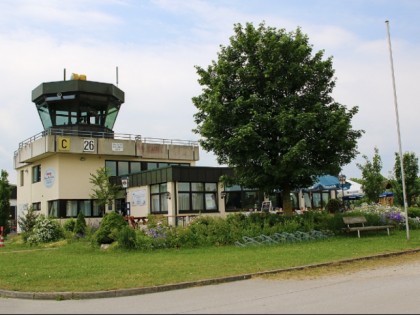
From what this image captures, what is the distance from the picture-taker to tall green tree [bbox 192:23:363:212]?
21578 millimetres

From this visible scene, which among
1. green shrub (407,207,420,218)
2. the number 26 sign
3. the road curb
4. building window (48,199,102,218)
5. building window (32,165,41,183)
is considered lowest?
the road curb

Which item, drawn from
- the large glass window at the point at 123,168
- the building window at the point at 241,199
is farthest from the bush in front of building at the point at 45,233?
the large glass window at the point at 123,168

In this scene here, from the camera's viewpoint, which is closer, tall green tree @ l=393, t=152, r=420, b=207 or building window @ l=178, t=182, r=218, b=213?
building window @ l=178, t=182, r=218, b=213

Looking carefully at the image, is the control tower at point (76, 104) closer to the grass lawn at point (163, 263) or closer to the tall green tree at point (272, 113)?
the tall green tree at point (272, 113)

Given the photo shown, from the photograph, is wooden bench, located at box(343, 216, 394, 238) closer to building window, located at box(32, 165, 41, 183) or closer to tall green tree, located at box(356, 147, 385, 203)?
tall green tree, located at box(356, 147, 385, 203)

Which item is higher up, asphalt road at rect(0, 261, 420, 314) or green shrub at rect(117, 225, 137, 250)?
green shrub at rect(117, 225, 137, 250)

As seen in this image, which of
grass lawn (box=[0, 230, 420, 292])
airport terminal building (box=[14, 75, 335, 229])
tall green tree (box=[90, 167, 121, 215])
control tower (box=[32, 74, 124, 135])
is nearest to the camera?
grass lawn (box=[0, 230, 420, 292])

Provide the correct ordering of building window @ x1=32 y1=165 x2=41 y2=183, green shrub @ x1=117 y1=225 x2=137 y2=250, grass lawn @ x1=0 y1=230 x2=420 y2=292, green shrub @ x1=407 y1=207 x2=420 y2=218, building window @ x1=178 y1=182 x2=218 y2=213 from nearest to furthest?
grass lawn @ x1=0 y1=230 x2=420 y2=292 → green shrub @ x1=117 y1=225 x2=137 y2=250 → green shrub @ x1=407 y1=207 x2=420 y2=218 → building window @ x1=178 y1=182 x2=218 y2=213 → building window @ x1=32 y1=165 x2=41 y2=183

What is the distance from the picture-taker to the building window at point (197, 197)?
31.4 m

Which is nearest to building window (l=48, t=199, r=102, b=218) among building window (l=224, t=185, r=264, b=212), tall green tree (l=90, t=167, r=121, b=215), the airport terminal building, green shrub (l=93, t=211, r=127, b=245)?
the airport terminal building

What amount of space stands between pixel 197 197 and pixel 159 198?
8.39 feet

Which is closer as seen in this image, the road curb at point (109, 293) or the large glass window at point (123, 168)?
the road curb at point (109, 293)

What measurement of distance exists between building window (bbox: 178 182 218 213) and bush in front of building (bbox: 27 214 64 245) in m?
7.65

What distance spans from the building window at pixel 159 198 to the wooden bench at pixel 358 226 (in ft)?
42.0
